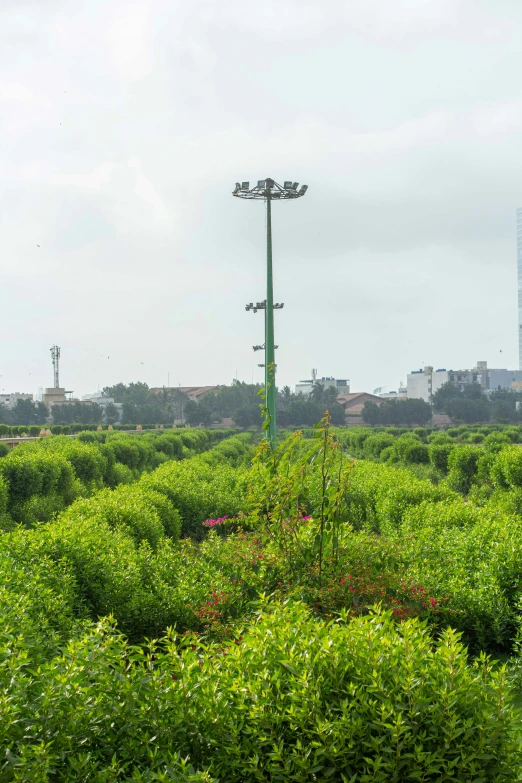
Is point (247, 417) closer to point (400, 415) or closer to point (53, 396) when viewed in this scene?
point (400, 415)

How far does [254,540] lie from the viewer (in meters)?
6.22

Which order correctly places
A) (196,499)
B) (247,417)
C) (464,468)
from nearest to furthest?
1. (196,499)
2. (464,468)
3. (247,417)

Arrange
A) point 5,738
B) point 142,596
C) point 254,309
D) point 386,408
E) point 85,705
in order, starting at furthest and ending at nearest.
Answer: point 386,408, point 254,309, point 142,596, point 85,705, point 5,738

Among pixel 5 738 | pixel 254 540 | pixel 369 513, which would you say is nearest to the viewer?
pixel 5 738

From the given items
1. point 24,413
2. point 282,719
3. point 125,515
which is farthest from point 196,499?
point 24,413

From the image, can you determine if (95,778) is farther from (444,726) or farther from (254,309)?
(254,309)

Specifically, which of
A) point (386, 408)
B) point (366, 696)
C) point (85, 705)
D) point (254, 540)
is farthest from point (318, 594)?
point (386, 408)

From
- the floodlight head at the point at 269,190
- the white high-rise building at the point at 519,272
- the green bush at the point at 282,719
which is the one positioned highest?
the white high-rise building at the point at 519,272

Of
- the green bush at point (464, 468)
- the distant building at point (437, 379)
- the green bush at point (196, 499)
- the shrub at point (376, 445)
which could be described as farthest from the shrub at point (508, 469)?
the distant building at point (437, 379)

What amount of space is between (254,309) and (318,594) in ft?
53.9

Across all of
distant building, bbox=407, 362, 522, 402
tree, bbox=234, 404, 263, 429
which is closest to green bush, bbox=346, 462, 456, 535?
tree, bbox=234, 404, 263, 429

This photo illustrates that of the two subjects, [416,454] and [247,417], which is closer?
[416,454]

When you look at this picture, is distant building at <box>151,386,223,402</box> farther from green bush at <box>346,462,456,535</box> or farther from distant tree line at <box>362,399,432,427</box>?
green bush at <box>346,462,456,535</box>

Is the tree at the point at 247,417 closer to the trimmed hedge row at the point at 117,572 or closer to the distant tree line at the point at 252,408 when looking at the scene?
the distant tree line at the point at 252,408
